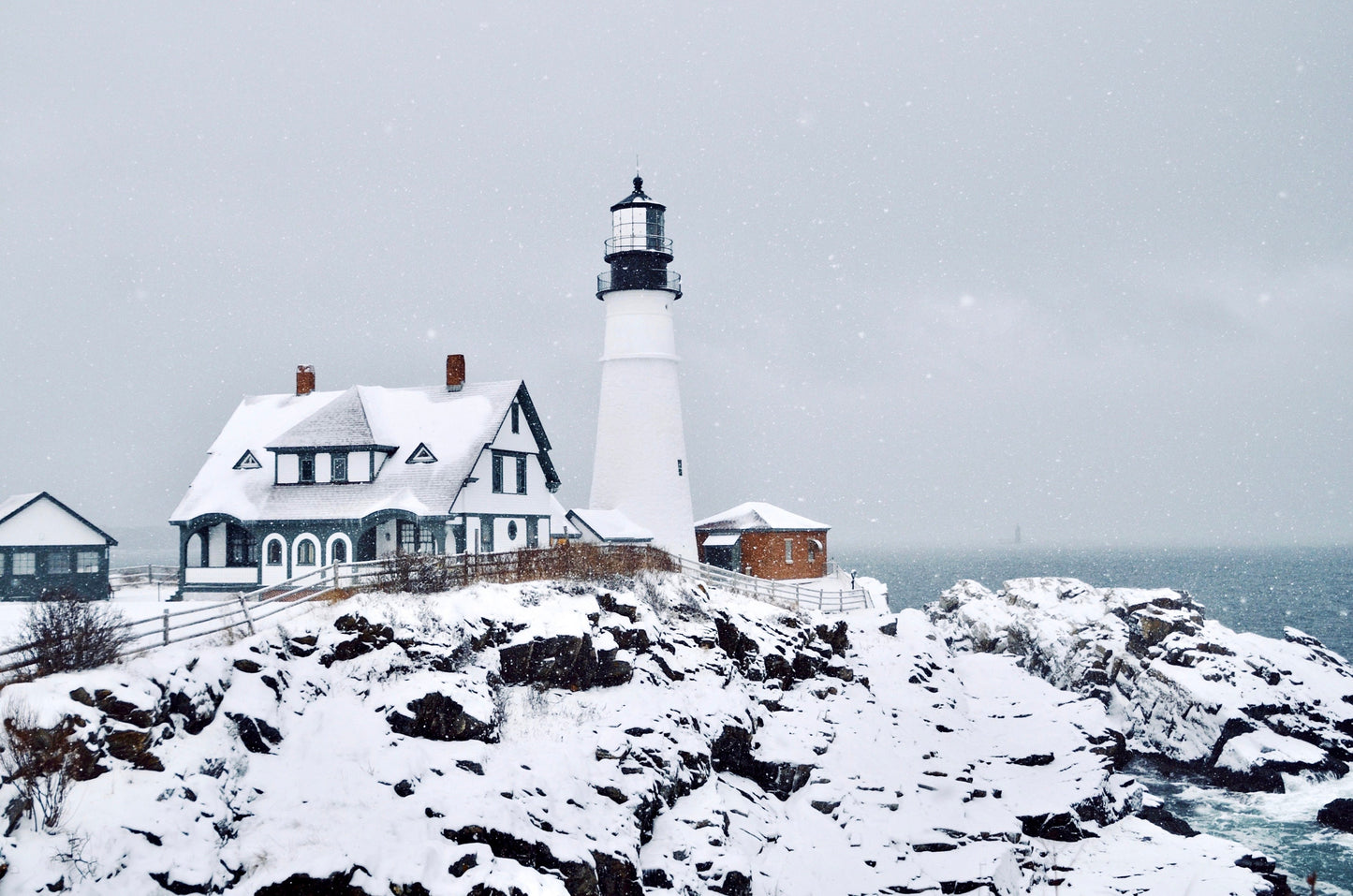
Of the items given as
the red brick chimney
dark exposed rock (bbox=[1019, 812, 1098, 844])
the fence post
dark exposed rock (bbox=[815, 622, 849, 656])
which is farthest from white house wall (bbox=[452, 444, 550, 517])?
dark exposed rock (bbox=[1019, 812, 1098, 844])

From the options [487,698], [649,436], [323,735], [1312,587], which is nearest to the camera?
[323,735]

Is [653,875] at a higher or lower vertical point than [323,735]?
lower

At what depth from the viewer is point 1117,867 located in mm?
25672

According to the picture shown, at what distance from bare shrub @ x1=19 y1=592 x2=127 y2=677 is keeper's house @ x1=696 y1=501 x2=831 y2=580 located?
3140 centimetres

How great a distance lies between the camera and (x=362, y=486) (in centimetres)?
3550

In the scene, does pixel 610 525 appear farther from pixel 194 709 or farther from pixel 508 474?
pixel 194 709

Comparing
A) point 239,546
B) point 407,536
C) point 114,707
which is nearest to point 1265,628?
point 407,536

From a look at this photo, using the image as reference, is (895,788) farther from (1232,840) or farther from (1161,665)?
(1161,665)

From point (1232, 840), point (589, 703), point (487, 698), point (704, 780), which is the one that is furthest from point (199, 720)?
point (1232, 840)

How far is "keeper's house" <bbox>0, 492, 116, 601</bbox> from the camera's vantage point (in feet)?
108

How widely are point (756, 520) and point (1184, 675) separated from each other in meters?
19.6

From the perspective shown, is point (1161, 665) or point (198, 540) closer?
point (198, 540)

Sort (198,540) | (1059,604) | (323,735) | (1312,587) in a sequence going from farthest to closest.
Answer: (1312,587) → (1059,604) → (198,540) → (323,735)

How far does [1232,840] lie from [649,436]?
24932 millimetres
